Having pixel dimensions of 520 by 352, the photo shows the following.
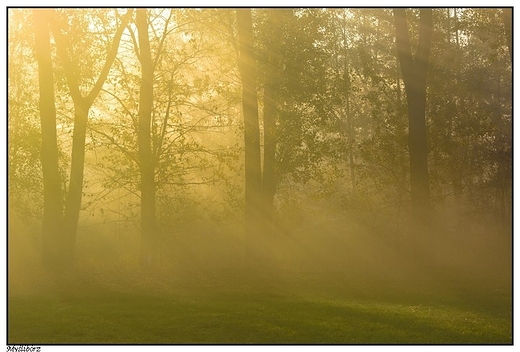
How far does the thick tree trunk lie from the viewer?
22109 millimetres

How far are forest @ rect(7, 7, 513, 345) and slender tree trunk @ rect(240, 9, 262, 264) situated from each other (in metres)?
0.05

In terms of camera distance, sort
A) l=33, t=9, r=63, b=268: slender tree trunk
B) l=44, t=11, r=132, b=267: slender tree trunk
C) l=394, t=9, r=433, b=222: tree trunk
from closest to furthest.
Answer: l=33, t=9, r=63, b=268: slender tree trunk, l=44, t=11, r=132, b=267: slender tree trunk, l=394, t=9, r=433, b=222: tree trunk

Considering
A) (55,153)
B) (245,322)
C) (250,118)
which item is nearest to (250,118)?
(250,118)

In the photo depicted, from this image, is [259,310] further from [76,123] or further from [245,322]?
[76,123]

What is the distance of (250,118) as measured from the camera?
2217 cm

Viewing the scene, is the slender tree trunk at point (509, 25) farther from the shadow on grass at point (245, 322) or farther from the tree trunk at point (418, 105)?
the shadow on grass at point (245, 322)

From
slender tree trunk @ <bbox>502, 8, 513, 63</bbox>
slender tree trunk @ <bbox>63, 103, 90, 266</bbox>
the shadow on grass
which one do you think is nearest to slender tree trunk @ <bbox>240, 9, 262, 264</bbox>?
slender tree trunk @ <bbox>63, 103, 90, 266</bbox>

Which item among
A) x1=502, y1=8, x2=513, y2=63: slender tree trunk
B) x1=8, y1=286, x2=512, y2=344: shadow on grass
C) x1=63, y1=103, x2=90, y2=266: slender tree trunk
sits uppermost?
x1=502, y1=8, x2=513, y2=63: slender tree trunk

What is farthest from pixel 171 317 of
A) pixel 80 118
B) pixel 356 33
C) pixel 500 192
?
pixel 356 33

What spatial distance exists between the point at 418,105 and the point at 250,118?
17.6 feet

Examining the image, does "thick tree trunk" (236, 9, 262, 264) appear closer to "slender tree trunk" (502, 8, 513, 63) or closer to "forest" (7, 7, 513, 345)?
"forest" (7, 7, 513, 345)

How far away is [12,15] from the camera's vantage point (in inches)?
813
